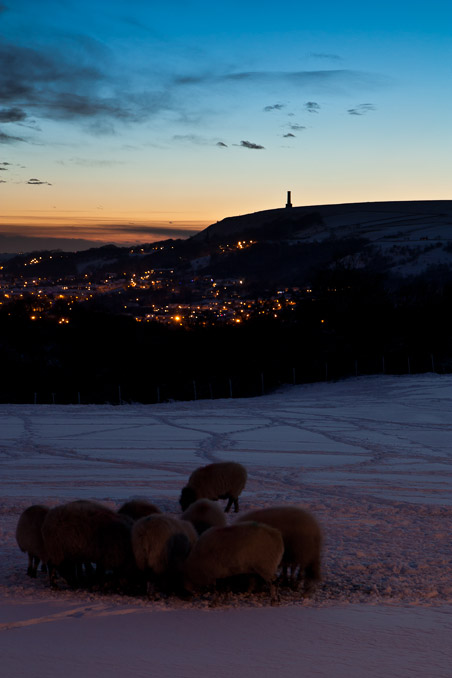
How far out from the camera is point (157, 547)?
623 cm

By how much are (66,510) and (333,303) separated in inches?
1666

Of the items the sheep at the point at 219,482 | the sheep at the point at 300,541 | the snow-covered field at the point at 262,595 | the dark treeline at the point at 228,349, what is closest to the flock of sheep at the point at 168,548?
the sheep at the point at 300,541

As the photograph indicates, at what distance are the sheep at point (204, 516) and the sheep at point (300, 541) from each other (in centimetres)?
73

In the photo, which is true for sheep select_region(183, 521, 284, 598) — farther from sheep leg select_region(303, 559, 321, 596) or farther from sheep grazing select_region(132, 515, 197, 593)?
sheep leg select_region(303, 559, 321, 596)

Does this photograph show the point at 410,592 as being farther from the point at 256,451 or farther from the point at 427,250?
the point at 427,250

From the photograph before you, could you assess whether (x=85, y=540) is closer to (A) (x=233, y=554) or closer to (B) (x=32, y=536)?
(B) (x=32, y=536)

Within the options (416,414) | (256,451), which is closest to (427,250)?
(416,414)

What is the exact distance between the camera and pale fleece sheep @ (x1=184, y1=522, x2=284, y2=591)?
6.10 m

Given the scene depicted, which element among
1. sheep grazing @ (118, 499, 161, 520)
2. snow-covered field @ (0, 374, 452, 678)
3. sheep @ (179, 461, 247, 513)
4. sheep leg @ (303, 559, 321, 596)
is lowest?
snow-covered field @ (0, 374, 452, 678)

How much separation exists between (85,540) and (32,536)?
70cm

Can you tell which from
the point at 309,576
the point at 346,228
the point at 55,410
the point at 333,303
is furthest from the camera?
the point at 346,228

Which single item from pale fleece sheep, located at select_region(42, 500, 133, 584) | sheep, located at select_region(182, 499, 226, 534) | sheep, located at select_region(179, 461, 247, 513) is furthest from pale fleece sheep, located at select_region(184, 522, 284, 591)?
sheep, located at select_region(179, 461, 247, 513)

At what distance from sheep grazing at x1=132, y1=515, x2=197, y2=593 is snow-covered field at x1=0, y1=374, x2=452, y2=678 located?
22 cm

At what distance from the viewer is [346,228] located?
139250 mm
